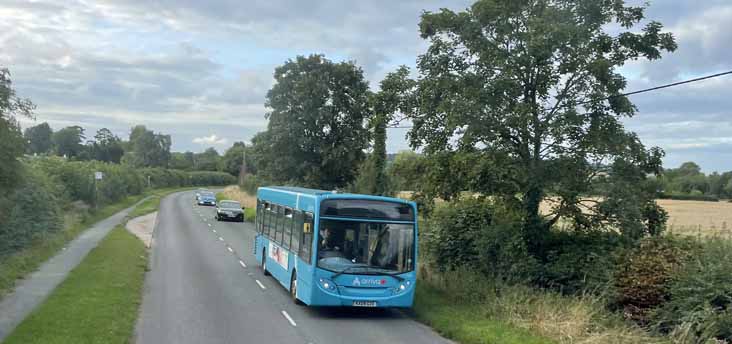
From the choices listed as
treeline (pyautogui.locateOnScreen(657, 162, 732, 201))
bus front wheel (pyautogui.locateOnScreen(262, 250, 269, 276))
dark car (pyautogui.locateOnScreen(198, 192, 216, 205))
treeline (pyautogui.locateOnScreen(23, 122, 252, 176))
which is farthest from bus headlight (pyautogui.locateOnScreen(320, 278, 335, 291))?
treeline (pyautogui.locateOnScreen(23, 122, 252, 176))

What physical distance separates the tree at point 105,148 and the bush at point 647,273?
127 m

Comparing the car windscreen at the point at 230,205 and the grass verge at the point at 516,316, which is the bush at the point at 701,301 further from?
the car windscreen at the point at 230,205

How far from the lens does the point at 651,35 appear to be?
17016mm

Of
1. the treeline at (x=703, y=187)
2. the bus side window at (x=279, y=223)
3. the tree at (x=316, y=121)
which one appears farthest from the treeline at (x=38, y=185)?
the treeline at (x=703, y=187)

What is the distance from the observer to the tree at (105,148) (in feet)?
429

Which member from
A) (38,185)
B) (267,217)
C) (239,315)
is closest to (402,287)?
(239,315)

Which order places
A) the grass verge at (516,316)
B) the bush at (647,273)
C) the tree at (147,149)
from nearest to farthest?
the grass verge at (516,316) → the bush at (647,273) → the tree at (147,149)

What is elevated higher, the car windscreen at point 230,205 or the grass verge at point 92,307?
the car windscreen at point 230,205

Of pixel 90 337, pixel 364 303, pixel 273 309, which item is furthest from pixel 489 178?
pixel 90 337

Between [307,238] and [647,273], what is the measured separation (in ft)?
24.0

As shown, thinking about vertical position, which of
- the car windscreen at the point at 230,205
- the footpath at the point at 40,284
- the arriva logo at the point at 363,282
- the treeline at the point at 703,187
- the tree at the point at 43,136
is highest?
the tree at the point at 43,136

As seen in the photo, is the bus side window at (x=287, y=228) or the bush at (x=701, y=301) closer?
the bush at (x=701, y=301)

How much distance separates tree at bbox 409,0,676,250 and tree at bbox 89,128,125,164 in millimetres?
123720

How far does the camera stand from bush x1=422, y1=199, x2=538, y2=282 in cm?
1727
